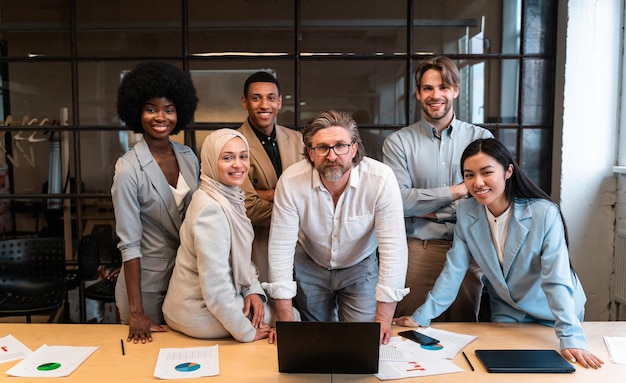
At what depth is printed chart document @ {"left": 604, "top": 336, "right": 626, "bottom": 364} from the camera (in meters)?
1.86

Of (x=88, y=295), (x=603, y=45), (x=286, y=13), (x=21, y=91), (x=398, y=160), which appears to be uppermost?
(x=286, y=13)

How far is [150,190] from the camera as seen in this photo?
229cm

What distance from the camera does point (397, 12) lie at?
331 cm

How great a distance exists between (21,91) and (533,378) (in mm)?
3173

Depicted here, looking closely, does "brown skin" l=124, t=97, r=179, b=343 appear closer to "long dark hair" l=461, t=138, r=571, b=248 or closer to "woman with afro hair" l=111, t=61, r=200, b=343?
"woman with afro hair" l=111, t=61, r=200, b=343

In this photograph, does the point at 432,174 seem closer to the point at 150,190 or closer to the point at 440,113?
the point at 440,113

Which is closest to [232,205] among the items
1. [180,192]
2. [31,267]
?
[180,192]

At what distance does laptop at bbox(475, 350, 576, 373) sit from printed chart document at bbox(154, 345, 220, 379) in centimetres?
90

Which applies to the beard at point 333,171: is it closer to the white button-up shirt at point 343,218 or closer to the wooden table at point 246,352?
the white button-up shirt at point 343,218

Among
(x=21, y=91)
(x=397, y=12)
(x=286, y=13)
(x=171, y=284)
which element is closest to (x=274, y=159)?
(x=171, y=284)

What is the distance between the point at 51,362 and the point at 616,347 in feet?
6.46

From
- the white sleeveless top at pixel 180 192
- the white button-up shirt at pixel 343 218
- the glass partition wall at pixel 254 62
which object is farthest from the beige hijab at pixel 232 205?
the glass partition wall at pixel 254 62

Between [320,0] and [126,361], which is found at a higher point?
[320,0]

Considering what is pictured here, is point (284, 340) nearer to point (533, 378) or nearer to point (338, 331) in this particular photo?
point (338, 331)
